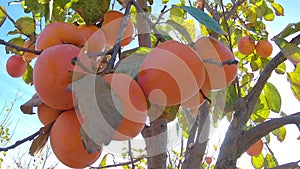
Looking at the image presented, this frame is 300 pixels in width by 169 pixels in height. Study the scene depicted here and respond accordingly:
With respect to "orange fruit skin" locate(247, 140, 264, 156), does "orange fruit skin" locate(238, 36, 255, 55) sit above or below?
above

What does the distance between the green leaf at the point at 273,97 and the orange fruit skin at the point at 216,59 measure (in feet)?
2.66

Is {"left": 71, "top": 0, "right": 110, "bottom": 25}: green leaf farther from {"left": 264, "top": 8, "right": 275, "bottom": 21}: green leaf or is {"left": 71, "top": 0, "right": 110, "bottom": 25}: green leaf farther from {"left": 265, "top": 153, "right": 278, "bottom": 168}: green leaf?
{"left": 265, "top": 153, "right": 278, "bottom": 168}: green leaf

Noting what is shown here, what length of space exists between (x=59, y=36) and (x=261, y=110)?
1.04 meters

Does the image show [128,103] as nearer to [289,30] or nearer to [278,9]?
[289,30]

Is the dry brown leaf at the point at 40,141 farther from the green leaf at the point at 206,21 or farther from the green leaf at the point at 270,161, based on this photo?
the green leaf at the point at 270,161

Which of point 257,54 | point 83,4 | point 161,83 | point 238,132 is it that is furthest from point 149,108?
point 257,54

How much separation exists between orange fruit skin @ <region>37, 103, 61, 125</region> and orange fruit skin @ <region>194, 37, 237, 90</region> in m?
0.20

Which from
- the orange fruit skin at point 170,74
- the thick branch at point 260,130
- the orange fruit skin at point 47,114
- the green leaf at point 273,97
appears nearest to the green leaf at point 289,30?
the thick branch at point 260,130

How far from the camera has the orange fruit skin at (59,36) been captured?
467 mm

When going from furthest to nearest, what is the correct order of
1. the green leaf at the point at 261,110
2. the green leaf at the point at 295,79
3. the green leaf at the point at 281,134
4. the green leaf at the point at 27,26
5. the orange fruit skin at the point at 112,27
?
the green leaf at the point at 281,134 → the green leaf at the point at 261,110 → the green leaf at the point at 295,79 → the green leaf at the point at 27,26 → the orange fruit skin at the point at 112,27

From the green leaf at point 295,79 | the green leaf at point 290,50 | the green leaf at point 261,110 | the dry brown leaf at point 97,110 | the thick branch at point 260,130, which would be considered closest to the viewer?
the dry brown leaf at point 97,110

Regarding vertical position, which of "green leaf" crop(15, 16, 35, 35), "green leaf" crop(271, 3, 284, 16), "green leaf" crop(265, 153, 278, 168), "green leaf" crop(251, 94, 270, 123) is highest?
"green leaf" crop(15, 16, 35, 35)

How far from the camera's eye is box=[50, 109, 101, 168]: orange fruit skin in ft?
1.27

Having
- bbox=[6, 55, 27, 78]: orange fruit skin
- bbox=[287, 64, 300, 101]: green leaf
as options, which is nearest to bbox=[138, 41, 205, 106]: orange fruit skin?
bbox=[6, 55, 27, 78]: orange fruit skin
